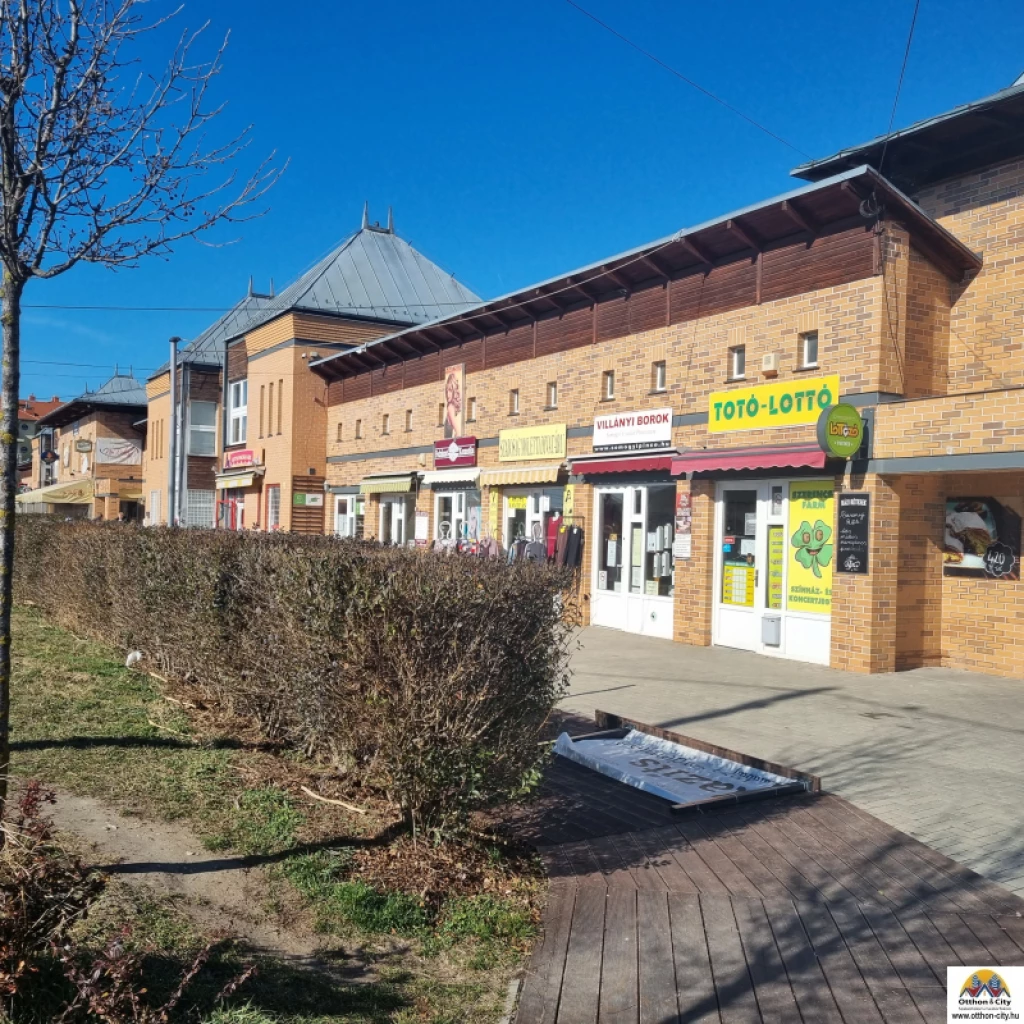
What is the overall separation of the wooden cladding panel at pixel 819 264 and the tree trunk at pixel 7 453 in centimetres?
1063

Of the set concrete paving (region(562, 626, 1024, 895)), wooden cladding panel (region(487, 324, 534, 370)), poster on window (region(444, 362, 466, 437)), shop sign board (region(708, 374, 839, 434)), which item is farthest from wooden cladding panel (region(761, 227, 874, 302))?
poster on window (region(444, 362, 466, 437))

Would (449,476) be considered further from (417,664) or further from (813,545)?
(417,664)

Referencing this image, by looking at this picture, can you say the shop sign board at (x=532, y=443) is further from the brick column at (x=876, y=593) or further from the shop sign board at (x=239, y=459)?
the shop sign board at (x=239, y=459)

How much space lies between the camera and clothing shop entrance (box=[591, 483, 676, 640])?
52.3 feet

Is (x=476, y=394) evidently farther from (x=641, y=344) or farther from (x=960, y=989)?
(x=960, y=989)

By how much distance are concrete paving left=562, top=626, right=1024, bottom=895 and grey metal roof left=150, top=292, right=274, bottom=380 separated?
30719mm

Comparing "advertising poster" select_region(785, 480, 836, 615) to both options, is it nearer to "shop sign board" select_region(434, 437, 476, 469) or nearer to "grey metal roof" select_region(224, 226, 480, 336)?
"shop sign board" select_region(434, 437, 476, 469)

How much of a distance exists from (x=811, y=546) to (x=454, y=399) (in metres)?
11.1

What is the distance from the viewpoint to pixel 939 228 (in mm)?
12117

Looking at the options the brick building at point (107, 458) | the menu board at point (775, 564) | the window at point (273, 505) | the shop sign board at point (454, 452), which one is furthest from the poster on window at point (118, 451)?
the menu board at point (775, 564)

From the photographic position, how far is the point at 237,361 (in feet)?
117

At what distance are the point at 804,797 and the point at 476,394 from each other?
15.9 m

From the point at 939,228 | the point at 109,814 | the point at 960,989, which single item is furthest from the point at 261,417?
the point at 960,989

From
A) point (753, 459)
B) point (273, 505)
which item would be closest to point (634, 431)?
point (753, 459)
